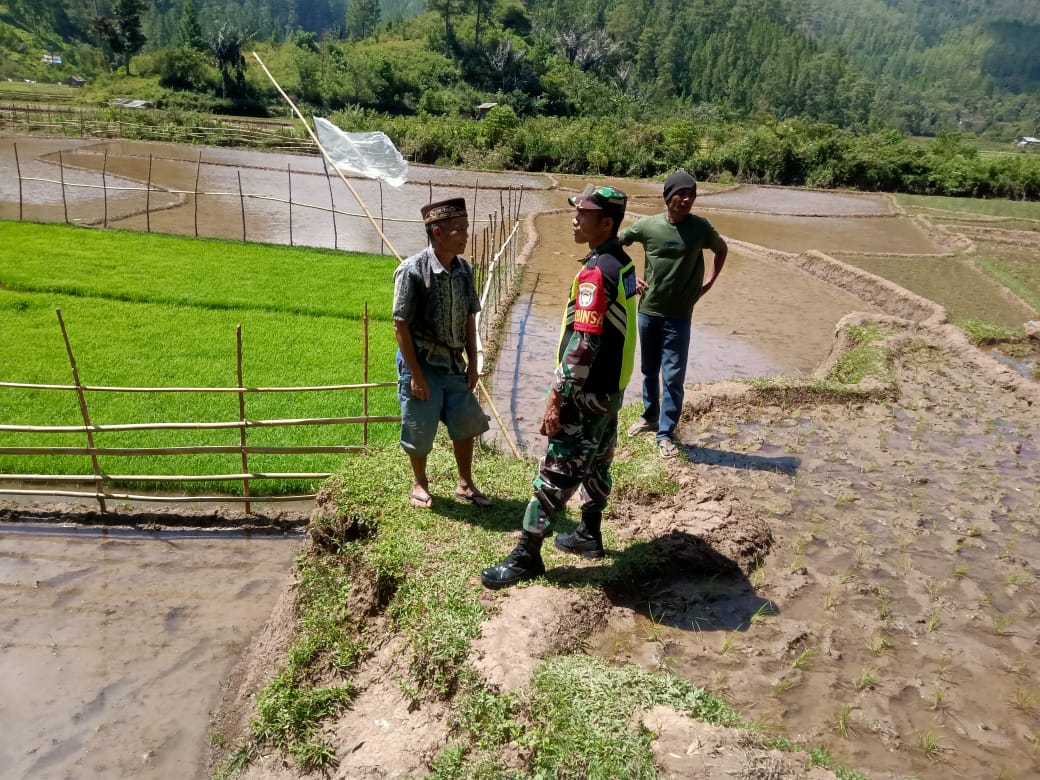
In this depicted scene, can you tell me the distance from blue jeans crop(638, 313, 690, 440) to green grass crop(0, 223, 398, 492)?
2.23 m

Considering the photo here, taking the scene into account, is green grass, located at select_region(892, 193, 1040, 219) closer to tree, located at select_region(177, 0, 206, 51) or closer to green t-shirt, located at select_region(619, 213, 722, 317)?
green t-shirt, located at select_region(619, 213, 722, 317)

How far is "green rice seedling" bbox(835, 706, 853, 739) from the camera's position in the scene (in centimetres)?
255

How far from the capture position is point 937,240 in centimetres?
1698

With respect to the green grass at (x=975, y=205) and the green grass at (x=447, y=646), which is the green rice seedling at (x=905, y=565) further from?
the green grass at (x=975, y=205)

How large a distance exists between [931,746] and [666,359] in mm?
2693

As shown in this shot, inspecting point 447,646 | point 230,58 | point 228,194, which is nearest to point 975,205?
point 228,194

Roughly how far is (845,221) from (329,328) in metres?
16.8

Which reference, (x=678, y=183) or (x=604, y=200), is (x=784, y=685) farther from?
(x=678, y=183)

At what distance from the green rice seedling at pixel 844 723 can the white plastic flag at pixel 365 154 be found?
172 inches

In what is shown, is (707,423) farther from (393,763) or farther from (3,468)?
(3,468)

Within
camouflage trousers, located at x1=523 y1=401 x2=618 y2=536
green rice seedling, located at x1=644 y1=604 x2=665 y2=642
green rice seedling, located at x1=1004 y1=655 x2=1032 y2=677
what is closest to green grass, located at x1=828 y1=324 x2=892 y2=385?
green rice seedling, located at x1=1004 y1=655 x2=1032 y2=677

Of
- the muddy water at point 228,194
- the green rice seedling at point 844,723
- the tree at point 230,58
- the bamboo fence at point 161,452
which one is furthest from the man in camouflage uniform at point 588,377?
the tree at point 230,58

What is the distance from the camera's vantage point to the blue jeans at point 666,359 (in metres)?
4.64

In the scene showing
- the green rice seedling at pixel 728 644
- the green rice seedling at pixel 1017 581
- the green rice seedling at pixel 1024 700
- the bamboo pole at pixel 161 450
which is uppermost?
the green rice seedling at pixel 728 644
